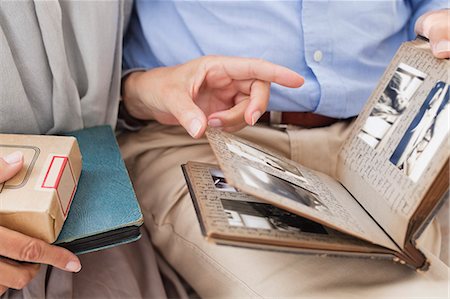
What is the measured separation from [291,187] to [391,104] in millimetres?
171

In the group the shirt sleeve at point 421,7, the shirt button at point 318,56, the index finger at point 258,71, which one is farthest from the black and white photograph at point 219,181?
the shirt sleeve at point 421,7

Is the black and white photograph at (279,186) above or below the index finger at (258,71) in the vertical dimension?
below

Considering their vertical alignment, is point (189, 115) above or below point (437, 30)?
below

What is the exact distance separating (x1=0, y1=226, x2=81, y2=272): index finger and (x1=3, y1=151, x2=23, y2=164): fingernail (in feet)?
0.24

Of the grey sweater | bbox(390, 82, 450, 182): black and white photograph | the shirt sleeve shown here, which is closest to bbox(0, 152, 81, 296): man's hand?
the grey sweater

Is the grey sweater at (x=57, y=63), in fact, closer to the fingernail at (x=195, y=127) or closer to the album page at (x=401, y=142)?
the fingernail at (x=195, y=127)

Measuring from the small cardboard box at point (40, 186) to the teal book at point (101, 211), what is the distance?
1cm

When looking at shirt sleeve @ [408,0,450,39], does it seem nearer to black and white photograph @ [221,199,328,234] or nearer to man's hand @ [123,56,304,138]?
man's hand @ [123,56,304,138]

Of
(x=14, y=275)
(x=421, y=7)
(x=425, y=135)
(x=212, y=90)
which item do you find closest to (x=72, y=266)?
(x=14, y=275)

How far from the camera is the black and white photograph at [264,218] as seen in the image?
0.51 meters

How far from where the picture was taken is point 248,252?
65 centimetres

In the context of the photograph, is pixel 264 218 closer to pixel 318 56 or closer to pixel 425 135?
pixel 425 135

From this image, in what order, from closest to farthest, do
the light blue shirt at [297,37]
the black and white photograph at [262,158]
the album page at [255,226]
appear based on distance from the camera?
the album page at [255,226] < the black and white photograph at [262,158] < the light blue shirt at [297,37]

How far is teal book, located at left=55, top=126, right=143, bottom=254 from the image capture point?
0.56 m
